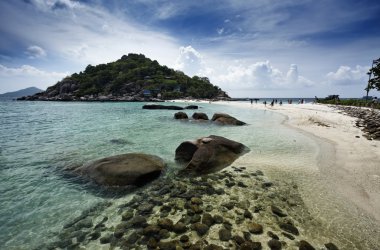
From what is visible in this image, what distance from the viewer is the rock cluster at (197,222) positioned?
17.1ft

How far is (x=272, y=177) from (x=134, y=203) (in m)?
6.29

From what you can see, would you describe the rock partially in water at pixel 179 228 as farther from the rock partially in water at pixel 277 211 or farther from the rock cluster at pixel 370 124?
the rock cluster at pixel 370 124

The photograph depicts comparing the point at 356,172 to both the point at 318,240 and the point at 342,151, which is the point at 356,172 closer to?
the point at 342,151

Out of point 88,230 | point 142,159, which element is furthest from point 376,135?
point 88,230

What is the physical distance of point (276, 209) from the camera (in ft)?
21.8

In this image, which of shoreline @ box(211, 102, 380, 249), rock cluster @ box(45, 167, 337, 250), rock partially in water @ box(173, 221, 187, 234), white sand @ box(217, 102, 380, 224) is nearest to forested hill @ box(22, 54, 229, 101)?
white sand @ box(217, 102, 380, 224)

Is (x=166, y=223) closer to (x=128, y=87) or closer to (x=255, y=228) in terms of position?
(x=255, y=228)

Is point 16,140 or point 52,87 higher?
point 52,87

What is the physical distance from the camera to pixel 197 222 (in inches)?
239

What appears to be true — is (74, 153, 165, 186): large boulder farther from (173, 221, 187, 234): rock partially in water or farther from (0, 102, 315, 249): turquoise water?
(173, 221, 187, 234): rock partially in water

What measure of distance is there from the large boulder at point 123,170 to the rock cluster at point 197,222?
71 cm

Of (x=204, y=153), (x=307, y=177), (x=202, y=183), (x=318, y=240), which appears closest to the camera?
(x=318, y=240)

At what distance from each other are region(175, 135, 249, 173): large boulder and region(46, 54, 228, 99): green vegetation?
112867mm

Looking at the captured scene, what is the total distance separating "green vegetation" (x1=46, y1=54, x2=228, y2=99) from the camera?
13012 centimetres
